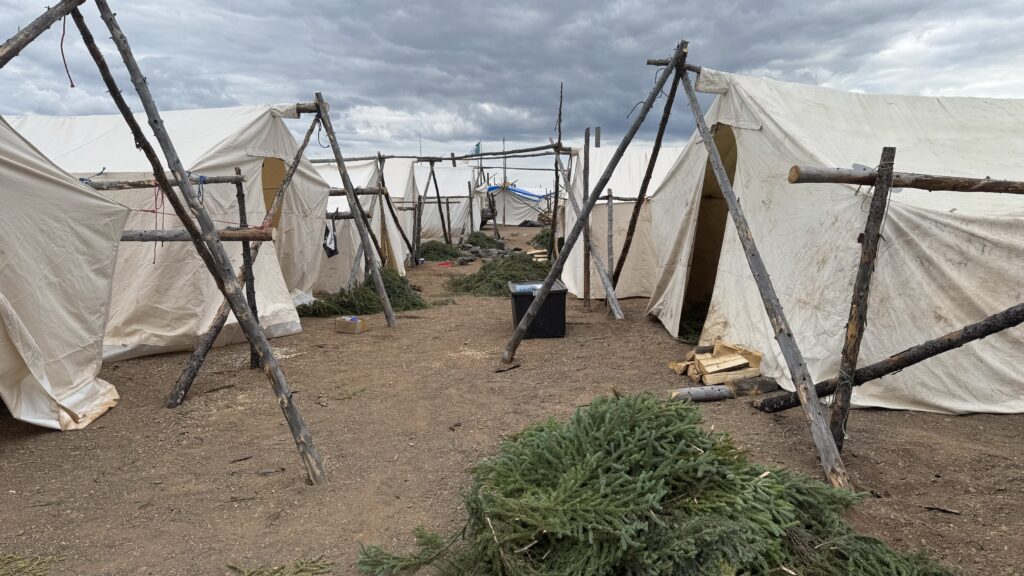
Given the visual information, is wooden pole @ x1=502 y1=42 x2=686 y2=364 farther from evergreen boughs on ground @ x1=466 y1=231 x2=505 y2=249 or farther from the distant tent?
the distant tent

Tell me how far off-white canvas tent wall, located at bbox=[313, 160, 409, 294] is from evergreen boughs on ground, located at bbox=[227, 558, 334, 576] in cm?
754

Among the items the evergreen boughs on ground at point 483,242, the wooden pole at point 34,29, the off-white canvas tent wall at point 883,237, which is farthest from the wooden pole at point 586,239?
the evergreen boughs on ground at point 483,242

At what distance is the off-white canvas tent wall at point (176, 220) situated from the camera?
674 cm

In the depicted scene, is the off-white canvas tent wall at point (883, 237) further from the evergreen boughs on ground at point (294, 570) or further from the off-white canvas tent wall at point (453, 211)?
the off-white canvas tent wall at point (453, 211)

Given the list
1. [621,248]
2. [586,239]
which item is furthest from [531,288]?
[621,248]

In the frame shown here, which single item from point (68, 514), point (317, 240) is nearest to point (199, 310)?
point (317, 240)

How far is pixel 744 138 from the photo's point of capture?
6117 millimetres

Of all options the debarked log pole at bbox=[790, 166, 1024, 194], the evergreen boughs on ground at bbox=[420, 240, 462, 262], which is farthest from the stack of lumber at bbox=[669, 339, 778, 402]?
the evergreen boughs on ground at bbox=[420, 240, 462, 262]

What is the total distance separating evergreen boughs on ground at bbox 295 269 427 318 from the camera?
9189 millimetres

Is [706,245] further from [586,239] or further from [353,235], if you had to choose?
[353,235]

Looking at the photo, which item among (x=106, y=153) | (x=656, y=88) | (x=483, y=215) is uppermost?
(x=656, y=88)

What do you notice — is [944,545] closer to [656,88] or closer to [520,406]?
[520,406]

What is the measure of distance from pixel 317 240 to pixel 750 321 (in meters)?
6.69

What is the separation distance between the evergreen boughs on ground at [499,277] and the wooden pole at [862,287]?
26.0ft
